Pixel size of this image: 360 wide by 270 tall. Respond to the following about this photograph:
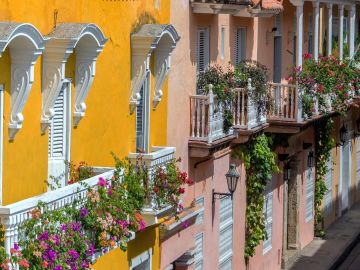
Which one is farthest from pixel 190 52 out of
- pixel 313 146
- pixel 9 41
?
pixel 313 146

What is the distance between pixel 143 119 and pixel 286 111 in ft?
27.4

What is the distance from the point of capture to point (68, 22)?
14.7 metres

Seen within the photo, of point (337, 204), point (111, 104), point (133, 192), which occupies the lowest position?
point (337, 204)

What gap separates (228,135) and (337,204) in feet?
48.3

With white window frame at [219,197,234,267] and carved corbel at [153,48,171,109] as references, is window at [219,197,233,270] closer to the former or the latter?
white window frame at [219,197,234,267]

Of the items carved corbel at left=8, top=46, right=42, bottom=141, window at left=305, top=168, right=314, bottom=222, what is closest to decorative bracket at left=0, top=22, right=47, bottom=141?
carved corbel at left=8, top=46, right=42, bottom=141

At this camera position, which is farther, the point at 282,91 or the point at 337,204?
the point at 337,204

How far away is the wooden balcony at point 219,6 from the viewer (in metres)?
20.9

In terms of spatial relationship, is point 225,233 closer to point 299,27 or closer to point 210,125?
point 210,125

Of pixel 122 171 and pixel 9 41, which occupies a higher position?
pixel 9 41

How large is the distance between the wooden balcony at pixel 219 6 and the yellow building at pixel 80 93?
6.17 feet

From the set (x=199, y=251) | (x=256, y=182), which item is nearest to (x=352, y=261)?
(x=256, y=182)

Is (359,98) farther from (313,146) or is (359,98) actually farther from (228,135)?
(228,135)

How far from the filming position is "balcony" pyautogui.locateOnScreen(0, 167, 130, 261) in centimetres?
1236
